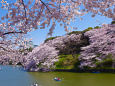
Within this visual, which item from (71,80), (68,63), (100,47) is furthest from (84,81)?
(68,63)

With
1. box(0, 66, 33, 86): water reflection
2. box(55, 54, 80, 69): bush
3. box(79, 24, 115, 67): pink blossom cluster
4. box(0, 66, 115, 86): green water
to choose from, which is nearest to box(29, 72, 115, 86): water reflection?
box(0, 66, 115, 86): green water

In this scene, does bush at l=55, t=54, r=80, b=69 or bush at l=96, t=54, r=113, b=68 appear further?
bush at l=55, t=54, r=80, b=69

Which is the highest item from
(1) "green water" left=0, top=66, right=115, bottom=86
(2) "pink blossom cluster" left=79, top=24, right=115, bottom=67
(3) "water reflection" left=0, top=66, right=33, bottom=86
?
(2) "pink blossom cluster" left=79, top=24, right=115, bottom=67

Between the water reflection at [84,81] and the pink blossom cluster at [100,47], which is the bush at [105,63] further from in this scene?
the water reflection at [84,81]

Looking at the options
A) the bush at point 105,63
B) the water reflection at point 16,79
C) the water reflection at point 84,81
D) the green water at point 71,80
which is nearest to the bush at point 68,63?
the bush at point 105,63

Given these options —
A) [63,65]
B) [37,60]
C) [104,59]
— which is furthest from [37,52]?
[104,59]

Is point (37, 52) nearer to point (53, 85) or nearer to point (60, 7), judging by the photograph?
point (53, 85)

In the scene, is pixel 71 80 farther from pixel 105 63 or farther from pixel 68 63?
pixel 68 63

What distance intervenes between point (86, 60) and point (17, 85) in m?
9.49

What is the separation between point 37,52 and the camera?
23.7 m

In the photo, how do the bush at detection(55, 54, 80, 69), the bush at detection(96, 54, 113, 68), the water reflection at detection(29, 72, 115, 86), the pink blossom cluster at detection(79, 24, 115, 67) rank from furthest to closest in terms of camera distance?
the bush at detection(55, 54, 80, 69)
the bush at detection(96, 54, 113, 68)
the pink blossom cluster at detection(79, 24, 115, 67)
the water reflection at detection(29, 72, 115, 86)

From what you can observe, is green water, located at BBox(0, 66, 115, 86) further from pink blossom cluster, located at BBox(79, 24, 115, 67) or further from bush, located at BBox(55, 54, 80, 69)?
bush, located at BBox(55, 54, 80, 69)

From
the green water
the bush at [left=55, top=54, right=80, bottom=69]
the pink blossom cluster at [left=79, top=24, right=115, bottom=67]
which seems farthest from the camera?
the bush at [left=55, top=54, right=80, bottom=69]

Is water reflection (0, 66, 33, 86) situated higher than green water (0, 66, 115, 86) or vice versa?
green water (0, 66, 115, 86)
